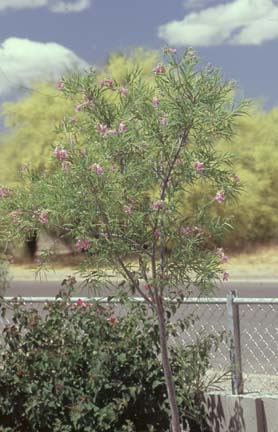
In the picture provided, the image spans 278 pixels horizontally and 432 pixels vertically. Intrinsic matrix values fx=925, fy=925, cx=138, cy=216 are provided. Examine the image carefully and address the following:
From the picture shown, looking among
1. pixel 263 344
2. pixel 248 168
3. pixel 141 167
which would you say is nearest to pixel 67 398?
pixel 141 167

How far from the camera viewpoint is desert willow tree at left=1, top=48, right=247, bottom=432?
431 centimetres

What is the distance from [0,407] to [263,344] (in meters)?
4.03

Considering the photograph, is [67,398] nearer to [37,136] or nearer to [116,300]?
[116,300]

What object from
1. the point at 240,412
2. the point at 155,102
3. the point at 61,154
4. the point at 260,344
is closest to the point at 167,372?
the point at 240,412

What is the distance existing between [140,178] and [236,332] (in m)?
1.80

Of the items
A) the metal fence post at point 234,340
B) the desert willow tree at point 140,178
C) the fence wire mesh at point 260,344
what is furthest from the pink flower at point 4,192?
the fence wire mesh at point 260,344

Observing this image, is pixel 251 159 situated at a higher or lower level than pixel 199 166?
higher

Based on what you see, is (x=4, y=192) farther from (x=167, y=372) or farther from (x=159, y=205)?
(x=167, y=372)

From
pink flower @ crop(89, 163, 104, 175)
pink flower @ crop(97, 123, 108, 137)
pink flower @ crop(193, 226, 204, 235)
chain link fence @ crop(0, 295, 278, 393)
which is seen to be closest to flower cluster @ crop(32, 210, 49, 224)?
pink flower @ crop(89, 163, 104, 175)

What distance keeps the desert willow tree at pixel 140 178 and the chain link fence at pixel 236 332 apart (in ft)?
2.74

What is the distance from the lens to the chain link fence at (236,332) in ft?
19.1

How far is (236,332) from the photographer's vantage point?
19.2 feet

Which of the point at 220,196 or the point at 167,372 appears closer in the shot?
the point at 220,196

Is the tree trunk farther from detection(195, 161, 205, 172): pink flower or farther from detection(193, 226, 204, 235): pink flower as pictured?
detection(195, 161, 205, 172): pink flower
